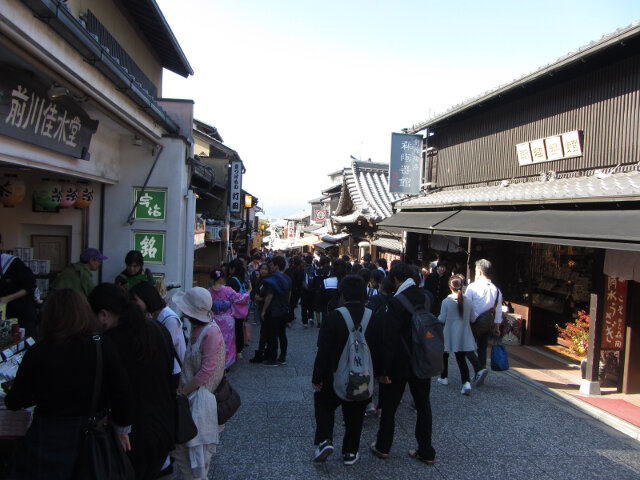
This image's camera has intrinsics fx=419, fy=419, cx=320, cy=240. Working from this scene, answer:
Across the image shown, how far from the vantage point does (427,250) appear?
14562mm

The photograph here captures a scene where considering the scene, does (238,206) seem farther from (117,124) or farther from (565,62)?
(565,62)

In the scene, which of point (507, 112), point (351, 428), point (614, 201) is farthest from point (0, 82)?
point (507, 112)

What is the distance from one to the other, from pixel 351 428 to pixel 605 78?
7864 millimetres

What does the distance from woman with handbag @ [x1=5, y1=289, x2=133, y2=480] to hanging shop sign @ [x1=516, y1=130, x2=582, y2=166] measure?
9.07m

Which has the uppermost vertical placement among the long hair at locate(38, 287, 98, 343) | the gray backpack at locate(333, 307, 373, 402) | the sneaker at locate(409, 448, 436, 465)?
the long hair at locate(38, 287, 98, 343)

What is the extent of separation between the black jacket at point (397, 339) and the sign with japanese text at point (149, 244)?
4511mm

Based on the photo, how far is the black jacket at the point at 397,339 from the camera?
14.3 ft

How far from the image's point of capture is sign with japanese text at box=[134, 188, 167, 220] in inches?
290

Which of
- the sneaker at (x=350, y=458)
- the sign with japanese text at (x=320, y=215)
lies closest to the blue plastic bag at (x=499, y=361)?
the sneaker at (x=350, y=458)

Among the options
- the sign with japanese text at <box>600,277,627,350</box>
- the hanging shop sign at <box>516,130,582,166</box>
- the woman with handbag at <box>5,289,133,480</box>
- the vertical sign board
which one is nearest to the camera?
the woman with handbag at <box>5,289,133,480</box>

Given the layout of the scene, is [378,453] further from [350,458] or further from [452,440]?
[452,440]

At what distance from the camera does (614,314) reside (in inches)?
289

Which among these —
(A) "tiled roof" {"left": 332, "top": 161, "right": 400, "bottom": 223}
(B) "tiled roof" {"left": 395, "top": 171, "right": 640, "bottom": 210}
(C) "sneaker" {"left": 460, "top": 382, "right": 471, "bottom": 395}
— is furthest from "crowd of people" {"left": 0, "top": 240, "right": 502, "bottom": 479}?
(A) "tiled roof" {"left": 332, "top": 161, "right": 400, "bottom": 223}

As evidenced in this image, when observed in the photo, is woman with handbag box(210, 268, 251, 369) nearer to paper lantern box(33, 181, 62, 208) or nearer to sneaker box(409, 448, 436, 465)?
paper lantern box(33, 181, 62, 208)
